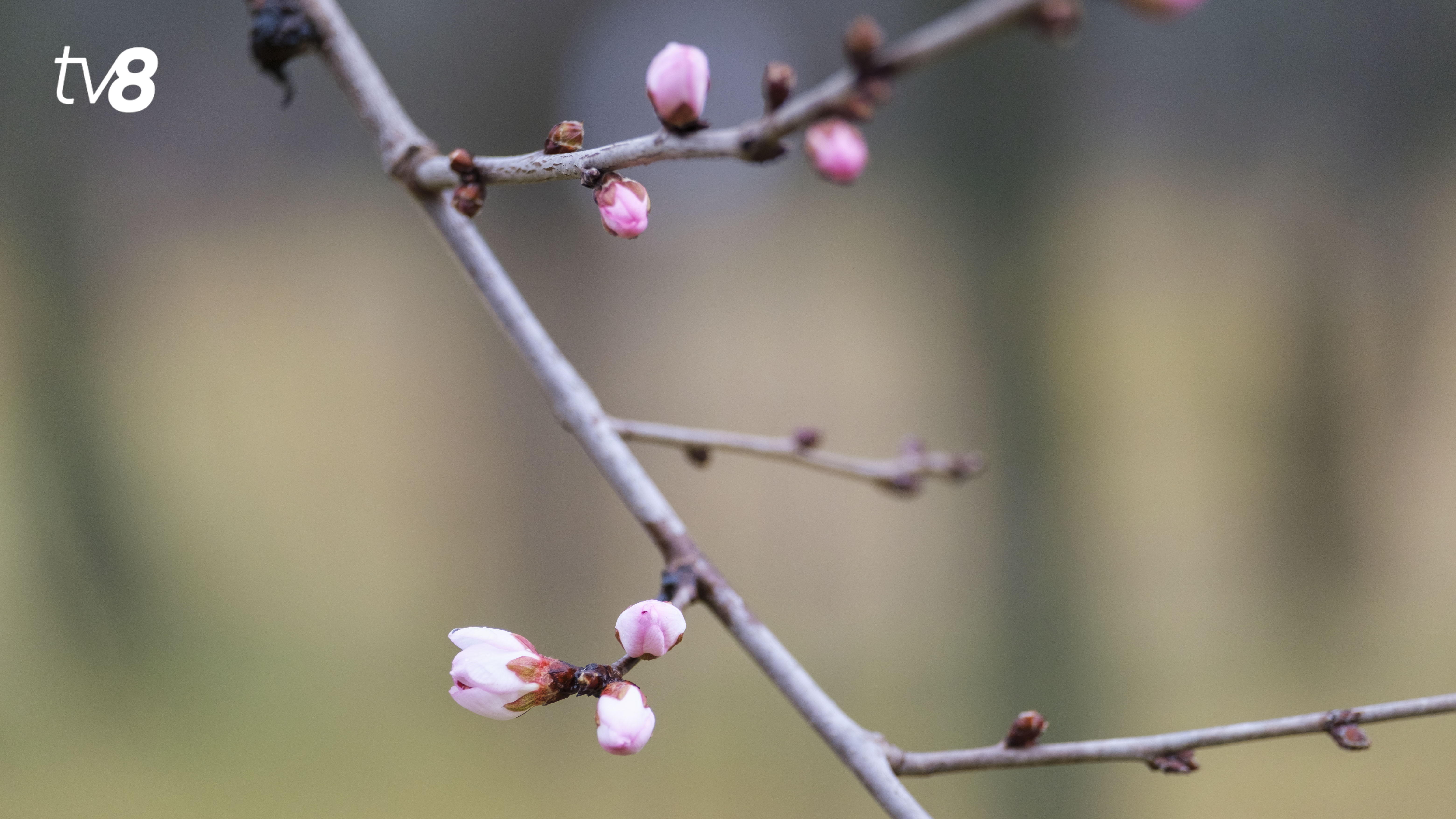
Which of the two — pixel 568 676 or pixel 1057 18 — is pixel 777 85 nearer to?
pixel 1057 18

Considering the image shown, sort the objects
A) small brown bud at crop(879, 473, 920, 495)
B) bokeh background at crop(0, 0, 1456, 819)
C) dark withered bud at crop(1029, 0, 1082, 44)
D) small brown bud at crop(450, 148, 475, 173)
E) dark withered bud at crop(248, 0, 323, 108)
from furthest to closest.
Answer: bokeh background at crop(0, 0, 1456, 819)
small brown bud at crop(879, 473, 920, 495)
dark withered bud at crop(248, 0, 323, 108)
small brown bud at crop(450, 148, 475, 173)
dark withered bud at crop(1029, 0, 1082, 44)

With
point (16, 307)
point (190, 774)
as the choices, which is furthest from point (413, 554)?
point (16, 307)

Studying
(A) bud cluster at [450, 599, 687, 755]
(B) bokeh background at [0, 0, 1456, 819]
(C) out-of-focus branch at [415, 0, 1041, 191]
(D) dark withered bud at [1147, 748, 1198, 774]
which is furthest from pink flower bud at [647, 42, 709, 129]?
(B) bokeh background at [0, 0, 1456, 819]

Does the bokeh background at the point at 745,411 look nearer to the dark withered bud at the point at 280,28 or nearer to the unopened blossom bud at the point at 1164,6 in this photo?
the dark withered bud at the point at 280,28

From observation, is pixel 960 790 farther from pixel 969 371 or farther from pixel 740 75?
pixel 740 75

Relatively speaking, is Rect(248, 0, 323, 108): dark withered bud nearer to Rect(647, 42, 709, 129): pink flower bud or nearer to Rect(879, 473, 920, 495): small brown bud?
Rect(647, 42, 709, 129): pink flower bud

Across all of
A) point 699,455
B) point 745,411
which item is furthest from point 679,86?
point 745,411

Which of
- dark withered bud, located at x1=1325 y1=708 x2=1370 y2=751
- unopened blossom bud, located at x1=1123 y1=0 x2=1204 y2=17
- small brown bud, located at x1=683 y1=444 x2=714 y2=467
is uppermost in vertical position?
small brown bud, located at x1=683 y1=444 x2=714 y2=467

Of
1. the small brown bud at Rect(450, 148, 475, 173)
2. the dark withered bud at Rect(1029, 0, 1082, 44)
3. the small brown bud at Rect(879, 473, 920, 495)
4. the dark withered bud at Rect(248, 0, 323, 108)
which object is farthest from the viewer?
the small brown bud at Rect(879, 473, 920, 495)
